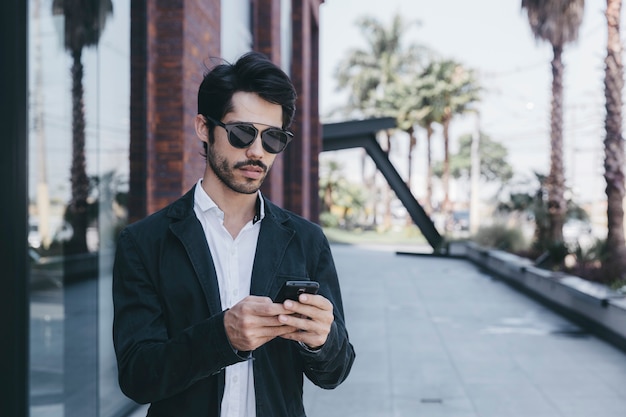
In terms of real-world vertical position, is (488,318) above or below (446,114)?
below

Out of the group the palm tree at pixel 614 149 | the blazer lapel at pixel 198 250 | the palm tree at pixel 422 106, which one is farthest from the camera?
the palm tree at pixel 422 106

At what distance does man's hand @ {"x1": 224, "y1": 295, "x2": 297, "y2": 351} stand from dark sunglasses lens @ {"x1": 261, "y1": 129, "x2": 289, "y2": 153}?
56 centimetres

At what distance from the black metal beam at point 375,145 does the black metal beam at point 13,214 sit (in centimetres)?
1686

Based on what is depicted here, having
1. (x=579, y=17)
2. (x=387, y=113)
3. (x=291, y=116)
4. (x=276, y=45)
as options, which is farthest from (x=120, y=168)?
(x=387, y=113)

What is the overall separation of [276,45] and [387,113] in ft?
111

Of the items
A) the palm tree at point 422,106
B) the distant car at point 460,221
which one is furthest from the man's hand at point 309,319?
the distant car at point 460,221

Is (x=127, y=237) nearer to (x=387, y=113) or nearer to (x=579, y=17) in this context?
(x=579, y=17)

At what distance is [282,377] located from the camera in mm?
1979

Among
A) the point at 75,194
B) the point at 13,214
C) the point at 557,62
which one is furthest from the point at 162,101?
the point at 557,62

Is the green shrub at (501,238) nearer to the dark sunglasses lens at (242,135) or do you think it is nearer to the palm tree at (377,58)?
the dark sunglasses lens at (242,135)

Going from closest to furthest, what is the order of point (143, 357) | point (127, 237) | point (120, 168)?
point (143, 357)
point (127, 237)
point (120, 168)

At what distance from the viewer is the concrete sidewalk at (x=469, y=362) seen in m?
6.55

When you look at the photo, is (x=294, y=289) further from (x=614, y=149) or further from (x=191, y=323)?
(x=614, y=149)

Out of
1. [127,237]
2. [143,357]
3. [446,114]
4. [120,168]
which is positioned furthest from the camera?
[446,114]
